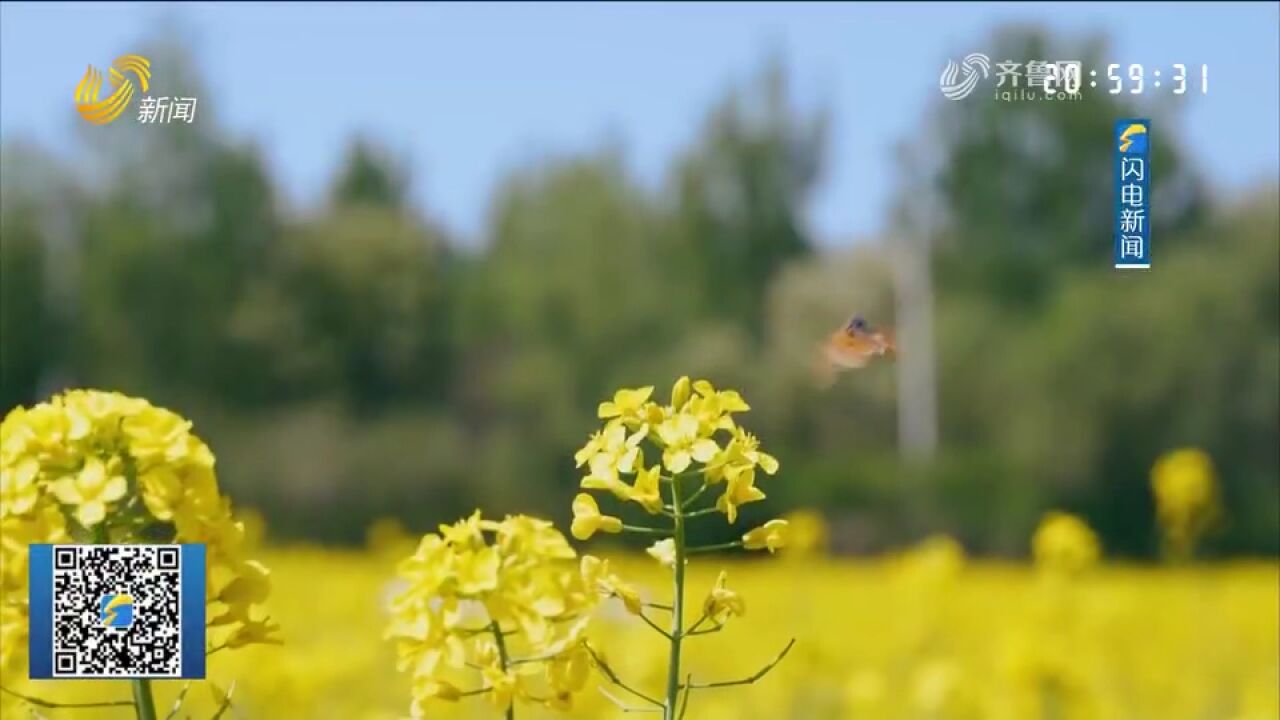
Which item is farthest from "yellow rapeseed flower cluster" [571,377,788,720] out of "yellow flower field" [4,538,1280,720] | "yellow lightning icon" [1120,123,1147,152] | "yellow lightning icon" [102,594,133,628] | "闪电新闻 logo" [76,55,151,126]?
"闪电新闻 logo" [76,55,151,126]

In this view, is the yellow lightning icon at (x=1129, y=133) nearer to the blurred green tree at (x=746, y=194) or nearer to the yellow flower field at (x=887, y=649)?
the yellow flower field at (x=887, y=649)

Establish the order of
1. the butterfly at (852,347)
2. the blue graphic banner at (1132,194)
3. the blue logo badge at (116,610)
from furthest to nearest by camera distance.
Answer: the blue graphic banner at (1132,194) < the butterfly at (852,347) < the blue logo badge at (116,610)

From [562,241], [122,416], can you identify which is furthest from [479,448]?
[122,416]

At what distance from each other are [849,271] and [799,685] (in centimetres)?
729

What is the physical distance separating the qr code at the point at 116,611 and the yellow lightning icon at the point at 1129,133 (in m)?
1.73

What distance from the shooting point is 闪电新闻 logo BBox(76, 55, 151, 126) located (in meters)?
2.72

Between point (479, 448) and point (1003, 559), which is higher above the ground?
point (479, 448)

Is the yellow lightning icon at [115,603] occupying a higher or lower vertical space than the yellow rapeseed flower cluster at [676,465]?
lower

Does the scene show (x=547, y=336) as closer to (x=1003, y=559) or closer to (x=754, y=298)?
(x=754, y=298)

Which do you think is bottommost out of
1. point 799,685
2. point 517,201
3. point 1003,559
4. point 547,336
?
point 1003,559

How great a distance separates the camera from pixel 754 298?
12.9m

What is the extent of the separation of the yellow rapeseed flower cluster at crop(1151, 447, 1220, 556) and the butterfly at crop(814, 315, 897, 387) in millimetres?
4002

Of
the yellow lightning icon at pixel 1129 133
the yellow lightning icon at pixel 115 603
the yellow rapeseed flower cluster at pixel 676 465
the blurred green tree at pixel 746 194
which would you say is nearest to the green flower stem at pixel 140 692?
the yellow lightning icon at pixel 115 603

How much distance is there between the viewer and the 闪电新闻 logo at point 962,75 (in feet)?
9.72
